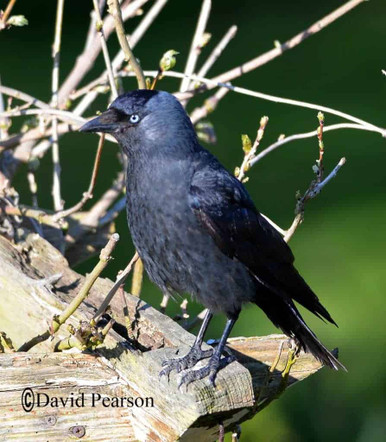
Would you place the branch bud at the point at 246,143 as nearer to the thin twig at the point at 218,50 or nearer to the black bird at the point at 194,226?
the black bird at the point at 194,226

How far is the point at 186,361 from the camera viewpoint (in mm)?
2117

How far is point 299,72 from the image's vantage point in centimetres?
848

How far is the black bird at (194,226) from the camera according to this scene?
2426 millimetres

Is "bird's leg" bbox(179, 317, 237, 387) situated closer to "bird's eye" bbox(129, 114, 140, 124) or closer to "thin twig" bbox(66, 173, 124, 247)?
"bird's eye" bbox(129, 114, 140, 124)

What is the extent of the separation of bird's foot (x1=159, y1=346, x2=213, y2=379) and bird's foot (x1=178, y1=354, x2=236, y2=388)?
3cm

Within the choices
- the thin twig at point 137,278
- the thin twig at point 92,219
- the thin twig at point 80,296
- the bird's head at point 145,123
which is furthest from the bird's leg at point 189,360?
the thin twig at point 92,219

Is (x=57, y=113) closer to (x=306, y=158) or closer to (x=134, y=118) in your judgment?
(x=134, y=118)

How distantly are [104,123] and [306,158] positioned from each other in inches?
173

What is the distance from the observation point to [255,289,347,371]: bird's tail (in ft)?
7.91

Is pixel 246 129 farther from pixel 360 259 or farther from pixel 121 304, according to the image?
pixel 121 304

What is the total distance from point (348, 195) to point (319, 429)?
280cm

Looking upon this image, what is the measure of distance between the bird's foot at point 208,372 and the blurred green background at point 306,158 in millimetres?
1333

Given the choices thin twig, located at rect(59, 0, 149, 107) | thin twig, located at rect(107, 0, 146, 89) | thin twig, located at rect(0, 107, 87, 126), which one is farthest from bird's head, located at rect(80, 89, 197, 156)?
thin twig, located at rect(59, 0, 149, 107)

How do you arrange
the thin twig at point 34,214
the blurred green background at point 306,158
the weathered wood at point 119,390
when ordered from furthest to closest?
the blurred green background at point 306,158, the thin twig at point 34,214, the weathered wood at point 119,390
